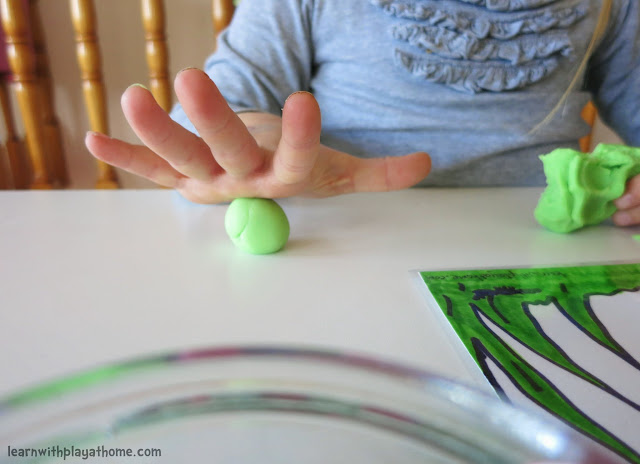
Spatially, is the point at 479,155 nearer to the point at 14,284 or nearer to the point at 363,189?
the point at 363,189

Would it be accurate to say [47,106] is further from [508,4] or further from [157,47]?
[508,4]

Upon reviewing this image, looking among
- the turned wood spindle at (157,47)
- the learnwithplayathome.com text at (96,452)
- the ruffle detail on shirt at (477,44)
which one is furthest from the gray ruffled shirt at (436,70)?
the learnwithplayathome.com text at (96,452)

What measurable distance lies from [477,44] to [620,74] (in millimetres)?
257

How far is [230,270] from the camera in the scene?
0.31 metres

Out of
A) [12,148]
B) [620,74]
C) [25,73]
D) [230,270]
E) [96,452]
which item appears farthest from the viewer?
[12,148]

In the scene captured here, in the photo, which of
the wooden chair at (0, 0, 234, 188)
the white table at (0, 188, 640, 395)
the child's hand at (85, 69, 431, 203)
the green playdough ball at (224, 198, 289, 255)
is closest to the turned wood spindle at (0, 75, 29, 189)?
the wooden chair at (0, 0, 234, 188)

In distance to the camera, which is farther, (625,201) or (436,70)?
(436,70)

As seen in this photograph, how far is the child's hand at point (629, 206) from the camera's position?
396 millimetres

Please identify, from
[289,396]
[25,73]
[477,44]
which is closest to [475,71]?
[477,44]

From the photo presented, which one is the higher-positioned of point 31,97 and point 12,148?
point 31,97

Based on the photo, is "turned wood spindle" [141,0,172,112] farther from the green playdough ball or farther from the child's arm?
the child's arm

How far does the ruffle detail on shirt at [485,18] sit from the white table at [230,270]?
211 millimetres

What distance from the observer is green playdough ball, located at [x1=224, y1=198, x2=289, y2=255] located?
33cm

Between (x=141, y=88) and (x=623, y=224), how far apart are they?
41cm
